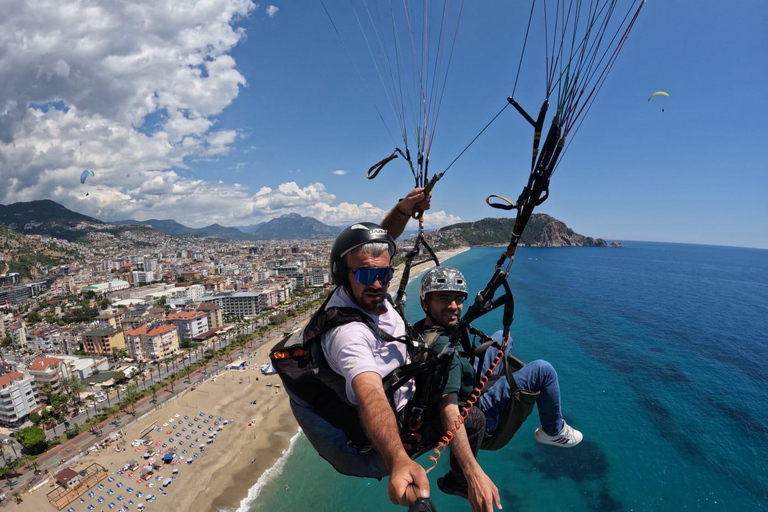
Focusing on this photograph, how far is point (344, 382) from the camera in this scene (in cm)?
194

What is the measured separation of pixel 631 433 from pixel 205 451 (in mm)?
19896

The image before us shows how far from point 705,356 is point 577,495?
1956 cm

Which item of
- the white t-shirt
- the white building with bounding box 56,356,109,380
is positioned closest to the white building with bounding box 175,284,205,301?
the white building with bounding box 56,356,109,380

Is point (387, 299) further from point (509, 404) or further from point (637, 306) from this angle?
point (637, 306)

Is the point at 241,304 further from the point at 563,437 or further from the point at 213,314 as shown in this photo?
the point at 563,437

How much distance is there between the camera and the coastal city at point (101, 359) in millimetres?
16891

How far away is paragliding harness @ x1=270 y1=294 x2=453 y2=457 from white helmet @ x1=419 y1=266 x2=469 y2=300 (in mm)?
1095

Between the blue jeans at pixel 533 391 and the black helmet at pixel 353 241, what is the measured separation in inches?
62.5

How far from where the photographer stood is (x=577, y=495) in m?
14.1

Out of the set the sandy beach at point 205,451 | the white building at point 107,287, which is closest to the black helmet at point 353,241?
the sandy beach at point 205,451

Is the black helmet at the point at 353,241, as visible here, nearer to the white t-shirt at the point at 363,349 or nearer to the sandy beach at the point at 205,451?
the white t-shirt at the point at 363,349

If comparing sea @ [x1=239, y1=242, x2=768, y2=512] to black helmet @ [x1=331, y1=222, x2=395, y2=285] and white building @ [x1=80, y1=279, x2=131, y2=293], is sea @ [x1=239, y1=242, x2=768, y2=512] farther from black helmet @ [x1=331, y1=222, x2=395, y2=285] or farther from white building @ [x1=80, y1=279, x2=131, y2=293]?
white building @ [x1=80, y1=279, x2=131, y2=293]

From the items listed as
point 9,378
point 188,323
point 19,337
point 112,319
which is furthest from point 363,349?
point 19,337

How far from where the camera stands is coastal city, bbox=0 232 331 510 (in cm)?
1689
